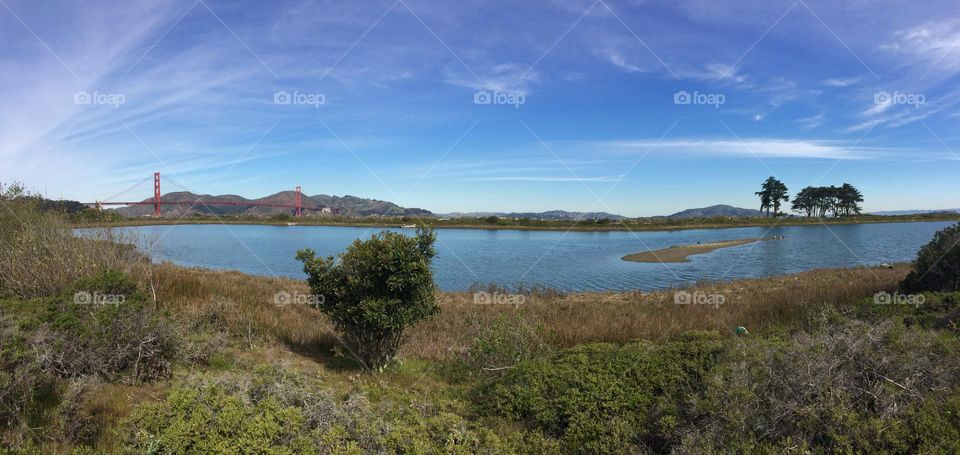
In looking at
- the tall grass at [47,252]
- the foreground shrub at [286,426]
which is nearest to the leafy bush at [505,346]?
the foreground shrub at [286,426]

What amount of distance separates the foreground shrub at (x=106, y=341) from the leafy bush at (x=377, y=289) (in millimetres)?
2181

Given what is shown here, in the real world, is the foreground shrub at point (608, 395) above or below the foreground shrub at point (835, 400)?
below

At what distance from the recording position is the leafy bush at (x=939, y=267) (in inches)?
458

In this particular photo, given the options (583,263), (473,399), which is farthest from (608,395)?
(583,263)

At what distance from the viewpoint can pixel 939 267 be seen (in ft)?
39.2

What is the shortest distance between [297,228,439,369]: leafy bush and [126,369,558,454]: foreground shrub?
9.86 feet

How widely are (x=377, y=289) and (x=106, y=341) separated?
3437 millimetres

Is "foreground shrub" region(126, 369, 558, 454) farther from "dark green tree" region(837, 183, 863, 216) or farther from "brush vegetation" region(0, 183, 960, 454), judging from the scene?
"dark green tree" region(837, 183, 863, 216)

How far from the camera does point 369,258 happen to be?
7379 mm

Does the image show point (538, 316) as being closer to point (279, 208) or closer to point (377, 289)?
point (377, 289)

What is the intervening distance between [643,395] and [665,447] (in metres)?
0.61

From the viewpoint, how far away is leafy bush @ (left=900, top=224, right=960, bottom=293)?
11.6 meters

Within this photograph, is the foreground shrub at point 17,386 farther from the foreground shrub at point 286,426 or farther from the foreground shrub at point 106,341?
the foreground shrub at point 286,426

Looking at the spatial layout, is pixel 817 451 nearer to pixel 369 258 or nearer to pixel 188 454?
pixel 188 454
